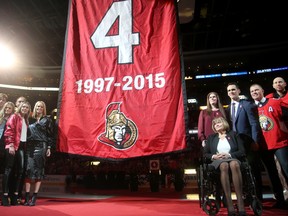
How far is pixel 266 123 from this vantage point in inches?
135

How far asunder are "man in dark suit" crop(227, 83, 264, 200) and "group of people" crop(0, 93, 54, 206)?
8.20ft

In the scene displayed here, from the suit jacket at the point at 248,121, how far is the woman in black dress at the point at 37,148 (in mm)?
2727

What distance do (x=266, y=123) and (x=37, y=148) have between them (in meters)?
3.21

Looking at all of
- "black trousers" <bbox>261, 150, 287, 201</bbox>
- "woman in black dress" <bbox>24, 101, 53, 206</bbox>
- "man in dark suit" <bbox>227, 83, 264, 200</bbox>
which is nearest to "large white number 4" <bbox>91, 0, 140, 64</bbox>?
"man in dark suit" <bbox>227, 83, 264, 200</bbox>

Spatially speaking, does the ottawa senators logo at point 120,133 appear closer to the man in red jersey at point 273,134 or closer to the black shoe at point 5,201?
the man in red jersey at point 273,134

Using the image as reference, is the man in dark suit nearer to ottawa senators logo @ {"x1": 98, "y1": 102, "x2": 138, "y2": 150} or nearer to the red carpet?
the red carpet

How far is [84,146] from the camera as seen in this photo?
2.68 meters

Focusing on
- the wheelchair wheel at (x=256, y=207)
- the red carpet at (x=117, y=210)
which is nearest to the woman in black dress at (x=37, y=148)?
the red carpet at (x=117, y=210)

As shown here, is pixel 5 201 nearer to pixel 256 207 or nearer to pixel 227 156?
pixel 227 156

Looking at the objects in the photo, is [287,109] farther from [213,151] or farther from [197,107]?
[197,107]

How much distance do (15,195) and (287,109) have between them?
12.8ft

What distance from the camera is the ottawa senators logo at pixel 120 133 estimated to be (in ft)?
8.48

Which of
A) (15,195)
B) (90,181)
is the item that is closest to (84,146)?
(15,195)

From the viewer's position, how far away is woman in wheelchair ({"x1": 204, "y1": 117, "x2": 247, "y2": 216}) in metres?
2.60
